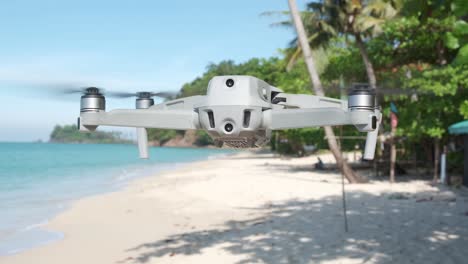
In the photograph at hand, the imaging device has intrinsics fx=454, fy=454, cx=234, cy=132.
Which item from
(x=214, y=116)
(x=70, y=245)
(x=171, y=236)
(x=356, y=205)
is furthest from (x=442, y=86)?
(x=214, y=116)

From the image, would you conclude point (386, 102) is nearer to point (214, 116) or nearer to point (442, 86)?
point (442, 86)

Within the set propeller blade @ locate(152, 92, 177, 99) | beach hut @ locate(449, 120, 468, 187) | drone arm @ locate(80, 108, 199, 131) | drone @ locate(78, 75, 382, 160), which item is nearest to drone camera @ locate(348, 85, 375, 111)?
drone @ locate(78, 75, 382, 160)

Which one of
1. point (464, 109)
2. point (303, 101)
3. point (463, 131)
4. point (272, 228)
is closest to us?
point (303, 101)

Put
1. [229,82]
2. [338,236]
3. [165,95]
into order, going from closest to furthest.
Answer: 1. [229,82]
2. [165,95]
3. [338,236]

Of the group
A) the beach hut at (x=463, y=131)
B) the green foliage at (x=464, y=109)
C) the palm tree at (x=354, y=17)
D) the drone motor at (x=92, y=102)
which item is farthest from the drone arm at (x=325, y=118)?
the palm tree at (x=354, y=17)

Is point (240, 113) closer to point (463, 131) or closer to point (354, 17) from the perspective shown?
point (463, 131)

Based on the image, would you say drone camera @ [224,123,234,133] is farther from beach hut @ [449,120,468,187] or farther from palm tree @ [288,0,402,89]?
palm tree @ [288,0,402,89]

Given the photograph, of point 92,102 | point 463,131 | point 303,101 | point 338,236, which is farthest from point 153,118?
point 463,131
